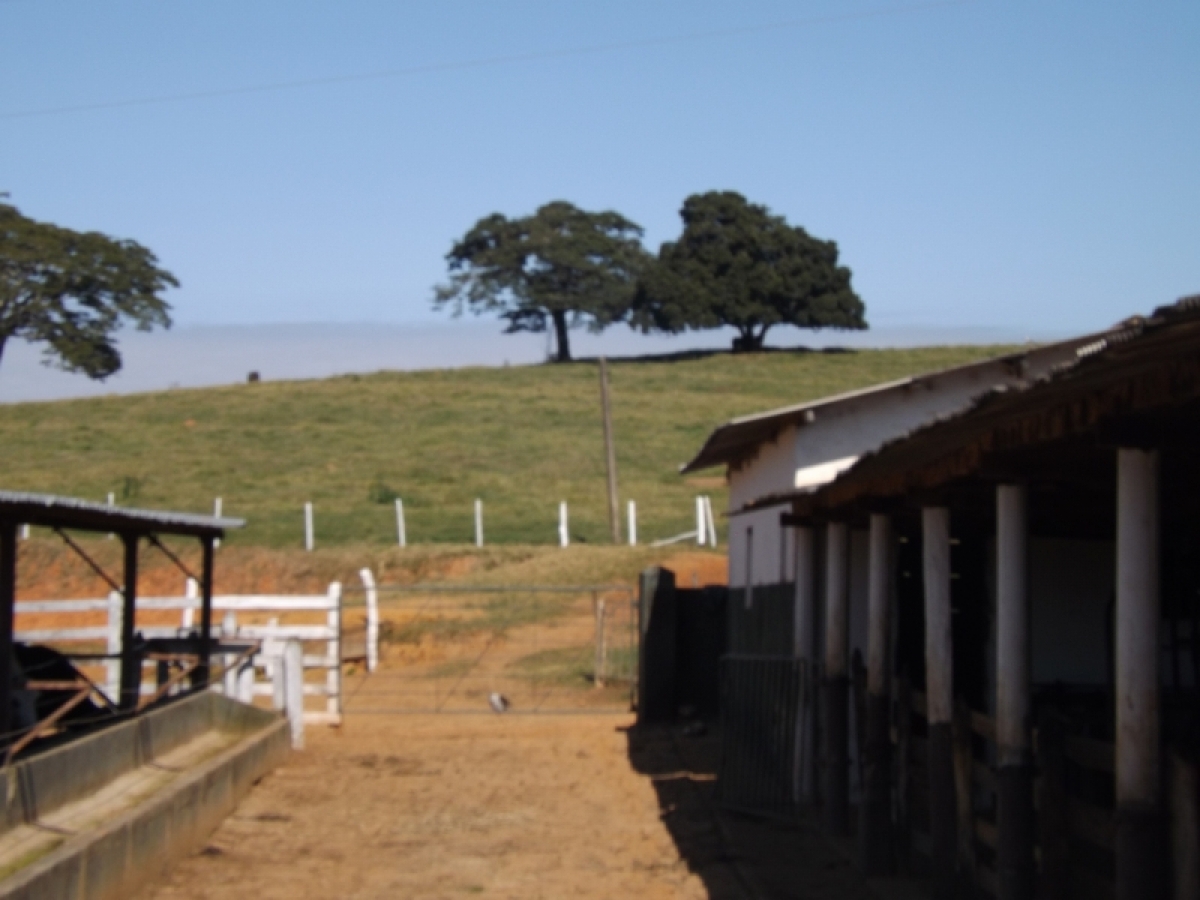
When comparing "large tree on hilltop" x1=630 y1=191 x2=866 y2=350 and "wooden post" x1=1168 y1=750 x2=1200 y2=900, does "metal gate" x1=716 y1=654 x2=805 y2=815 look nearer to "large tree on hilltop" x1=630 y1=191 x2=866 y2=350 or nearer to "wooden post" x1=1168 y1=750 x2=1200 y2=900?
"wooden post" x1=1168 y1=750 x2=1200 y2=900

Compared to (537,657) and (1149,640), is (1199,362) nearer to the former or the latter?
(1149,640)

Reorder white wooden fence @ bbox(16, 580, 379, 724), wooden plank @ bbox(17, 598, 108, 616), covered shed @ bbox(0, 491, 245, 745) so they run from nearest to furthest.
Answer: covered shed @ bbox(0, 491, 245, 745) → white wooden fence @ bbox(16, 580, 379, 724) → wooden plank @ bbox(17, 598, 108, 616)

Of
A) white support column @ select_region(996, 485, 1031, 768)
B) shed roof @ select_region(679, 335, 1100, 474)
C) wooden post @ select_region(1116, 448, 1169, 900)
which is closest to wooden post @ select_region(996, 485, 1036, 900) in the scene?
white support column @ select_region(996, 485, 1031, 768)

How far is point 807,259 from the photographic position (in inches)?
2943

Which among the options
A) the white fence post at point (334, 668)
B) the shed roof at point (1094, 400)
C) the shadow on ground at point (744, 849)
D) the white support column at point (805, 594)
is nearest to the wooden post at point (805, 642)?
the white support column at point (805, 594)

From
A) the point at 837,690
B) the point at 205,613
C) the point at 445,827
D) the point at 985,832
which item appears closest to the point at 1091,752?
the point at 985,832

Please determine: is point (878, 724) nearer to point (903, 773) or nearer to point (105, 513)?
point (903, 773)

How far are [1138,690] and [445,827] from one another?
7.87m

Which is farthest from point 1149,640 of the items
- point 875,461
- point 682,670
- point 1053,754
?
point 682,670

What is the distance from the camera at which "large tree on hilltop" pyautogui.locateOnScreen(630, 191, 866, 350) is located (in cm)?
7381

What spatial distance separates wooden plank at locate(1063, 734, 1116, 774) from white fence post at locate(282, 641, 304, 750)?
11136 mm

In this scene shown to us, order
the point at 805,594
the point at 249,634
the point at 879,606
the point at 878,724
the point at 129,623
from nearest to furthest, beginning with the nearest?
1. the point at 878,724
2. the point at 879,606
3. the point at 805,594
4. the point at 129,623
5. the point at 249,634

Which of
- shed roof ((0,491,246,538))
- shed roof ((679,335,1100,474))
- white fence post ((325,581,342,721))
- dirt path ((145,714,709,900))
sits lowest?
dirt path ((145,714,709,900))

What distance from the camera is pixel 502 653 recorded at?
25.5m
